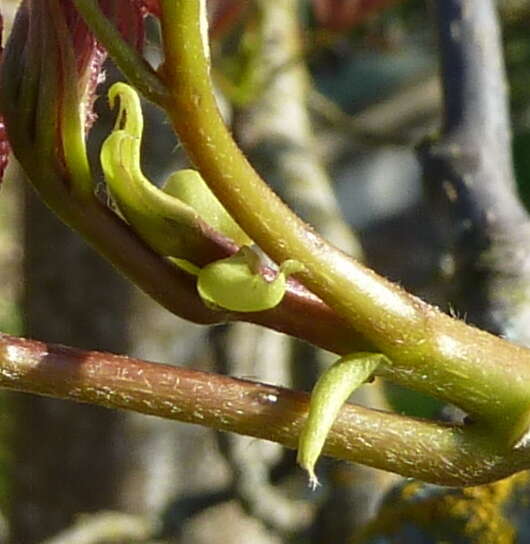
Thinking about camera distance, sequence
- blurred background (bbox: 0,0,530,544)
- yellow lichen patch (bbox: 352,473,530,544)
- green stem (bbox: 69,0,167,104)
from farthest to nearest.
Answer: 1. blurred background (bbox: 0,0,530,544)
2. yellow lichen patch (bbox: 352,473,530,544)
3. green stem (bbox: 69,0,167,104)

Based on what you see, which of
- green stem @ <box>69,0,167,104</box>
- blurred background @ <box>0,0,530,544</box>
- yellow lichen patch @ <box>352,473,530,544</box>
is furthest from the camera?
blurred background @ <box>0,0,530,544</box>

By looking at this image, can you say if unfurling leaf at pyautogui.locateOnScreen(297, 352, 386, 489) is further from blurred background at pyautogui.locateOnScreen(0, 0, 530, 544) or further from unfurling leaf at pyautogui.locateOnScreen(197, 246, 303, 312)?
blurred background at pyautogui.locateOnScreen(0, 0, 530, 544)

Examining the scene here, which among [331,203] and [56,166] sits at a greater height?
[331,203]

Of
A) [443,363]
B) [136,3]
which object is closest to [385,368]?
[443,363]

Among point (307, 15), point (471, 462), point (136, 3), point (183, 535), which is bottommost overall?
point (183, 535)

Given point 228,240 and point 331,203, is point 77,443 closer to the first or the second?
point 331,203

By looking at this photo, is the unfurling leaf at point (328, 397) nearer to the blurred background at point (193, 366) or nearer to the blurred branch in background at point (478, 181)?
the blurred branch in background at point (478, 181)

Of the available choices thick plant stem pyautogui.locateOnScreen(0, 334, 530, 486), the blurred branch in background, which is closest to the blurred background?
the blurred branch in background

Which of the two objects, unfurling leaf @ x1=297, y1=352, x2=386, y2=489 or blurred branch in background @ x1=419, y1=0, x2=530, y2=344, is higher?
blurred branch in background @ x1=419, y1=0, x2=530, y2=344
